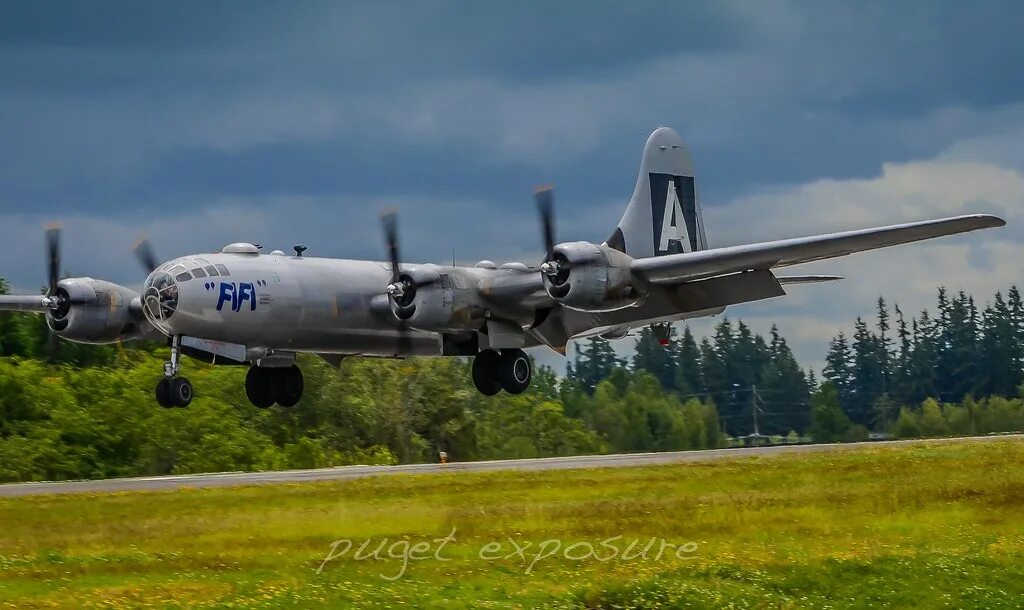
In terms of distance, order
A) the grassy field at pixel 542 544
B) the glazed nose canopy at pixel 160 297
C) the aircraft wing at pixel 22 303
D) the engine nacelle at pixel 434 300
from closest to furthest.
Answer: the grassy field at pixel 542 544 < the glazed nose canopy at pixel 160 297 < the engine nacelle at pixel 434 300 < the aircraft wing at pixel 22 303

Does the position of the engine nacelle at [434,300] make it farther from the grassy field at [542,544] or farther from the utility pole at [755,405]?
the utility pole at [755,405]

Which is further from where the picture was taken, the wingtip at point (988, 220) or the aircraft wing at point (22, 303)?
the aircraft wing at point (22, 303)

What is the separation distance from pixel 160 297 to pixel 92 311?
4.60 m

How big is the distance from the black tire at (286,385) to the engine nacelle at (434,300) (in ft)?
15.3

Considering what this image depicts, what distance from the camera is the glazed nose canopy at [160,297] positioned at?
35.5m

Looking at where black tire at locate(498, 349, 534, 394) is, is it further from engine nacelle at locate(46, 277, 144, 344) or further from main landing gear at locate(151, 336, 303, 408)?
engine nacelle at locate(46, 277, 144, 344)

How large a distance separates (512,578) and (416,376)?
56.4m

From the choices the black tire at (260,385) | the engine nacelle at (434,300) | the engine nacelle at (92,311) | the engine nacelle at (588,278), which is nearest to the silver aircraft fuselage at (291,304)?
the engine nacelle at (434,300)

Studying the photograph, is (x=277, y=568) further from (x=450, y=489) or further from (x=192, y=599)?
(x=450, y=489)

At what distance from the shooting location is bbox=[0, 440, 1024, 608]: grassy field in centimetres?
1936

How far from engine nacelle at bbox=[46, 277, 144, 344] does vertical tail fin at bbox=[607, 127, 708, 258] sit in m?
14.2

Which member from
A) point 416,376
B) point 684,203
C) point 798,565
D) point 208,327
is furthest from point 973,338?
point 798,565

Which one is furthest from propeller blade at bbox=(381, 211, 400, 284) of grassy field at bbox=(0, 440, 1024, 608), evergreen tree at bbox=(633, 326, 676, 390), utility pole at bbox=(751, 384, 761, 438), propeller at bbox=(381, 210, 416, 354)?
evergreen tree at bbox=(633, 326, 676, 390)

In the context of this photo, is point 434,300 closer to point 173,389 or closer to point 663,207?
point 173,389
